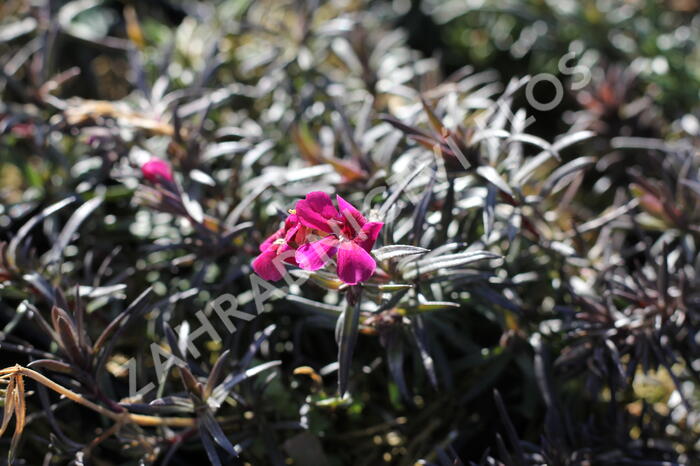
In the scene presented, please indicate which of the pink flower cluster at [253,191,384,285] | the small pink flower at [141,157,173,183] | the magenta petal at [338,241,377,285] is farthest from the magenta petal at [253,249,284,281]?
the small pink flower at [141,157,173,183]

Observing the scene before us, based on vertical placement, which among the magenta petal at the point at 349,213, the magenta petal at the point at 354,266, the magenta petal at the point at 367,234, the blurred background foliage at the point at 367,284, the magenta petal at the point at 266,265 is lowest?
the blurred background foliage at the point at 367,284

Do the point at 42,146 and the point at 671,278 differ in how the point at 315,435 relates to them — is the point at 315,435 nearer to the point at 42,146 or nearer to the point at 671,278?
the point at 671,278

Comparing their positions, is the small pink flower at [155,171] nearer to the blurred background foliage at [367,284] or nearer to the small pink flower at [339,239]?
the blurred background foliage at [367,284]

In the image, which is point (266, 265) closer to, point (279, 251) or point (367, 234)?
point (279, 251)

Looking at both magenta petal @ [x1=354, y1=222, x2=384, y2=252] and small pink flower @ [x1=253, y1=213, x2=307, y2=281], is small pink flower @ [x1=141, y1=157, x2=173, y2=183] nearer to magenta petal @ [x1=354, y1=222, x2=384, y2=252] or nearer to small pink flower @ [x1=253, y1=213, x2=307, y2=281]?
small pink flower @ [x1=253, y1=213, x2=307, y2=281]

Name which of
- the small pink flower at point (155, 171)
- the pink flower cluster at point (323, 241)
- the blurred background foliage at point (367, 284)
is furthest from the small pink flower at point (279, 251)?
the small pink flower at point (155, 171)

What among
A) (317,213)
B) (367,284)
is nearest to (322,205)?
(317,213)
